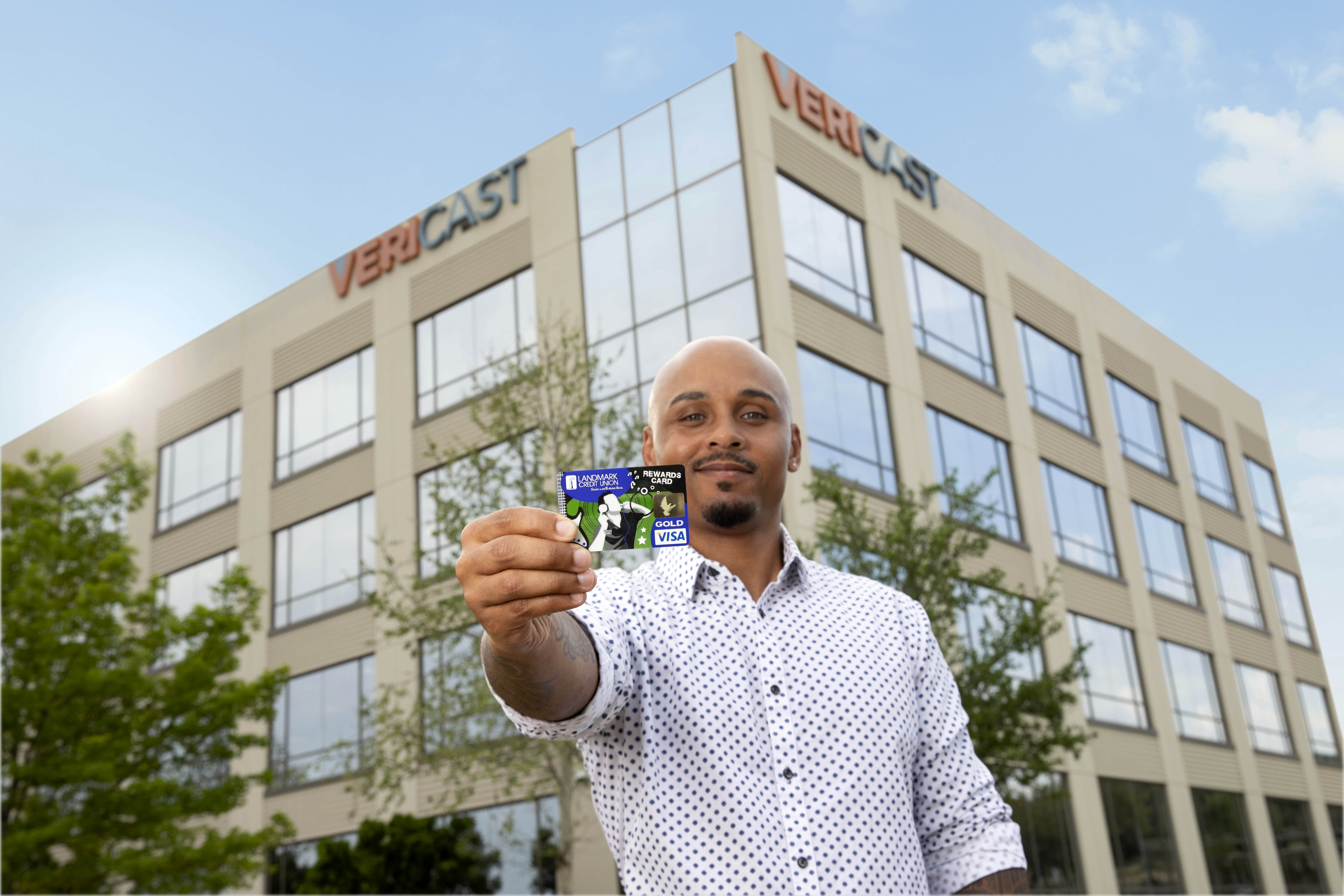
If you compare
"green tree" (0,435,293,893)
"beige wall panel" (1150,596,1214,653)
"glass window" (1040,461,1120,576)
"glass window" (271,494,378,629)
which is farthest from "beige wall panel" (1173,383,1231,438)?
"green tree" (0,435,293,893)

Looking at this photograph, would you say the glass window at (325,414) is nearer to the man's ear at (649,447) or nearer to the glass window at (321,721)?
the glass window at (321,721)

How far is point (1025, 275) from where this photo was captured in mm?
28375

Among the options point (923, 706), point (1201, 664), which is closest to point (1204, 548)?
point (1201, 664)

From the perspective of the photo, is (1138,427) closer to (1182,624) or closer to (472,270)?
(1182,624)

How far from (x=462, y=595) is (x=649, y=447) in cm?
1338

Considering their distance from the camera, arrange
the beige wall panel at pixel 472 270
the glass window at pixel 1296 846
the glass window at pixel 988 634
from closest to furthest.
Answer: the glass window at pixel 988 634
the beige wall panel at pixel 472 270
the glass window at pixel 1296 846

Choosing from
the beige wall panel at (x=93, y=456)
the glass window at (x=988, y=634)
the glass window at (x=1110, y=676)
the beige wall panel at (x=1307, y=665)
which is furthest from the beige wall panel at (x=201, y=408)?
the beige wall panel at (x=1307, y=665)

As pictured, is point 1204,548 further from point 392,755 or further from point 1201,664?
point 392,755

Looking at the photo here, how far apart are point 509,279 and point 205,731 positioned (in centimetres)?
1082

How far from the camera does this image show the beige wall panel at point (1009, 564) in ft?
75.8

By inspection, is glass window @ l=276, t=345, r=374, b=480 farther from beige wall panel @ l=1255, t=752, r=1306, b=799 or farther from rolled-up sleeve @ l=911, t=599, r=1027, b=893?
beige wall panel @ l=1255, t=752, r=1306, b=799

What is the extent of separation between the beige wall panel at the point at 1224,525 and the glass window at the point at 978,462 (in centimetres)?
1087

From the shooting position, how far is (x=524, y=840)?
20.6m

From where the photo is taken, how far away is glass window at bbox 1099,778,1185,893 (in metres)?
24.7
